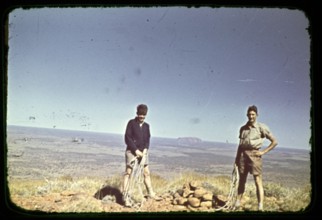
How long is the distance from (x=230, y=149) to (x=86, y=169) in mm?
1321

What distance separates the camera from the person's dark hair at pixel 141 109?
2895 millimetres

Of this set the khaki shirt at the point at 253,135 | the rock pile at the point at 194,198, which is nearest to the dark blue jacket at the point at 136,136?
the rock pile at the point at 194,198

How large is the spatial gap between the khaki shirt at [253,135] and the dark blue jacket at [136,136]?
0.85 meters

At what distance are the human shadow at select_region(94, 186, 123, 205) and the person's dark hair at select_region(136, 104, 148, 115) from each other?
0.73 metres

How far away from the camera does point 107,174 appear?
2928 millimetres

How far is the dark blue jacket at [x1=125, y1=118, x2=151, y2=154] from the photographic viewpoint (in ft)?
9.59

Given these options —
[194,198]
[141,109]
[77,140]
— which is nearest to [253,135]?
[194,198]

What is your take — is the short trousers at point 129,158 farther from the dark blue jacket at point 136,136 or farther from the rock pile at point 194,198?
the rock pile at point 194,198

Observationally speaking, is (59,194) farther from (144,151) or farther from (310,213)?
(310,213)

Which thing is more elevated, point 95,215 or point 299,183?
point 299,183

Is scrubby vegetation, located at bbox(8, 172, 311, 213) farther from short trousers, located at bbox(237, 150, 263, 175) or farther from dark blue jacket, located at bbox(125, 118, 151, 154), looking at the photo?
→ dark blue jacket, located at bbox(125, 118, 151, 154)

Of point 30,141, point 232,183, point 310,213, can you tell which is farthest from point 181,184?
point 30,141

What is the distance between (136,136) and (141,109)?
25 cm

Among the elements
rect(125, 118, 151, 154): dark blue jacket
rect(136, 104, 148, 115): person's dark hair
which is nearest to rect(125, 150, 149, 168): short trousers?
rect(125, 118, 151, 154): dark blue jacket
